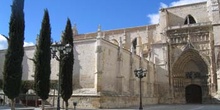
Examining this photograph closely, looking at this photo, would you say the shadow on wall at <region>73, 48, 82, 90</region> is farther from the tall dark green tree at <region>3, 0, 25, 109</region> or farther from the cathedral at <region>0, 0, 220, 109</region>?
the tall dark green tree at <region>3, 0, 25, 109</region>

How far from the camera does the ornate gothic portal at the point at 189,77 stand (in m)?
38.7

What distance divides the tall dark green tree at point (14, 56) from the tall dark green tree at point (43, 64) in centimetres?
133

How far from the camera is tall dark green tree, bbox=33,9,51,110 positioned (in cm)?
1842

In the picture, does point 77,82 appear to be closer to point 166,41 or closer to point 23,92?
point 23,92

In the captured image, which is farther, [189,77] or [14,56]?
[189,77]

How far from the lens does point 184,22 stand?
136ft

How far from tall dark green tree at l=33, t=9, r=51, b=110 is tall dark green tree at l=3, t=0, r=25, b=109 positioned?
133 cm

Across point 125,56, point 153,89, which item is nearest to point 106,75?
point 125,56

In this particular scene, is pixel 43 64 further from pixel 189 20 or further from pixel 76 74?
pixel 189 20

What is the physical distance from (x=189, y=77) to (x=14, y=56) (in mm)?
27775

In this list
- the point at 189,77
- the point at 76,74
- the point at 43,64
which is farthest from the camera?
the point at 189,77

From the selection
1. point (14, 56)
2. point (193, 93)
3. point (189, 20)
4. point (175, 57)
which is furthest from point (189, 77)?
point (14, 56)

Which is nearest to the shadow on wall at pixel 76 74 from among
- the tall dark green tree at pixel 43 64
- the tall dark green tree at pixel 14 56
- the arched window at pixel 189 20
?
the tall dark green tree at pixel 43 64

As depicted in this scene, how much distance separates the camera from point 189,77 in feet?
130
